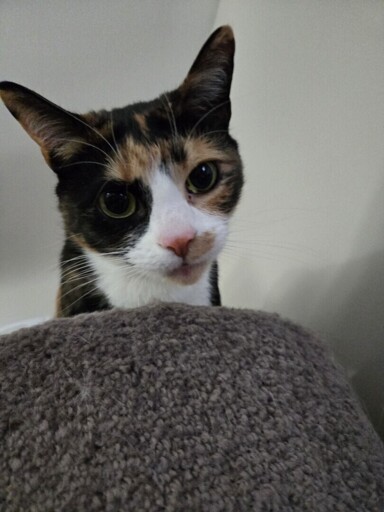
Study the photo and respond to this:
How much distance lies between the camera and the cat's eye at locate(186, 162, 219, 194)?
801 millimetres

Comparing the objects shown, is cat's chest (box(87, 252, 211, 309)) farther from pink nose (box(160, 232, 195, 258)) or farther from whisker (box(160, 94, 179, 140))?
whisker (box(160, 94, 179, 140))

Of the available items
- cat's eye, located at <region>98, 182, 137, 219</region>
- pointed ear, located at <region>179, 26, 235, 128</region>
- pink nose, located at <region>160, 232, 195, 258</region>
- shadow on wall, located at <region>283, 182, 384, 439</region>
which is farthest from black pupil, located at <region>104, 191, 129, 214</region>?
shadow on wall, located at <region>283, 182, 384, 439</region>

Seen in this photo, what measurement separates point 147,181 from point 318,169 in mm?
442

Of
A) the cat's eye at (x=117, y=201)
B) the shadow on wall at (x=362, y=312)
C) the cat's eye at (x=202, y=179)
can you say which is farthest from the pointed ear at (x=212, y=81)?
the shadow on wall at (x=362, y=312)

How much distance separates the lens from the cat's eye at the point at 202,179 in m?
0.80

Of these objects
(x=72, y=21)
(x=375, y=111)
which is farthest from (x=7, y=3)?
(x=375, y=111)

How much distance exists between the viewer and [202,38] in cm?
132

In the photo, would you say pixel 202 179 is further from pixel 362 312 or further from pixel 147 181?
pixel 362 312

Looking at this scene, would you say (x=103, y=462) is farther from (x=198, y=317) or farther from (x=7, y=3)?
(x=7, y=3)

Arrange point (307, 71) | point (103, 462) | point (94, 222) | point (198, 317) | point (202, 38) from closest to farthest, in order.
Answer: point (103, 462) → point (198, 317) → point (94, 222) → point (307, 71) → point (202, 38)

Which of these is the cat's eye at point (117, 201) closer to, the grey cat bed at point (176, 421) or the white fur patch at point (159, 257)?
the white fur patch at point (159, 257)

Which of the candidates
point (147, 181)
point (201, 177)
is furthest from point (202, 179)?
point (147, 181)

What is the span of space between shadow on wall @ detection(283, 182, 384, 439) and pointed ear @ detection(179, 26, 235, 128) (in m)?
0.34

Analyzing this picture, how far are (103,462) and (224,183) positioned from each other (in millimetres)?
511
